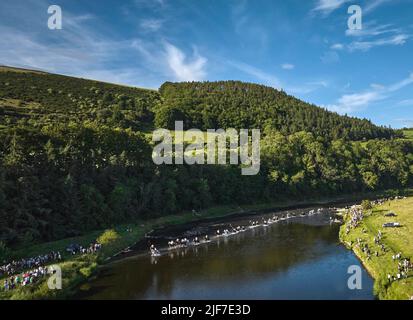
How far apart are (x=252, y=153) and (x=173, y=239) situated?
194ft

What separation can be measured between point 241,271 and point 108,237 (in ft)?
80.2

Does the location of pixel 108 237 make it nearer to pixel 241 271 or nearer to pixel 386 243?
pixel 241 271

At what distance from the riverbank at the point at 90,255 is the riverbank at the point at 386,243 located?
104 ft

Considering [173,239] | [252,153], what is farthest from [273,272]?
[252,153]

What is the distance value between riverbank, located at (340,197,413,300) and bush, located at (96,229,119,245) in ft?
124

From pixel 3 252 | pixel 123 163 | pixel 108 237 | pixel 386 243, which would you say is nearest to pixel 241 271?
pixel 386 243

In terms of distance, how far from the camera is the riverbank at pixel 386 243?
139 ft

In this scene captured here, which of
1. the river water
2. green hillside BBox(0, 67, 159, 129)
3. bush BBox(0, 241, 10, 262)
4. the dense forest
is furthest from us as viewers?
green hillside BBox(0, 67, 159, 129)

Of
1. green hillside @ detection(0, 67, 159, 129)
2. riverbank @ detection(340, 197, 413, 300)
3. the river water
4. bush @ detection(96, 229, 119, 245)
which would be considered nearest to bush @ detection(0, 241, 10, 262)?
the river water

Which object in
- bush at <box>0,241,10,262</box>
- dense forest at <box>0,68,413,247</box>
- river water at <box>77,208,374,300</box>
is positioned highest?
dense forest at <box>0,68,413,247</box>

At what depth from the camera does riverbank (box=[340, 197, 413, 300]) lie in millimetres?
42375

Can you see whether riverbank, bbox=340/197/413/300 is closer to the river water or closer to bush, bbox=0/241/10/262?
the river water

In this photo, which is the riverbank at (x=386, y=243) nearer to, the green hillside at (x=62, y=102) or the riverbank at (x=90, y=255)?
the riverbank at (x=90, y=255)

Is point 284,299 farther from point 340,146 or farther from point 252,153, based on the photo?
point 340,146
